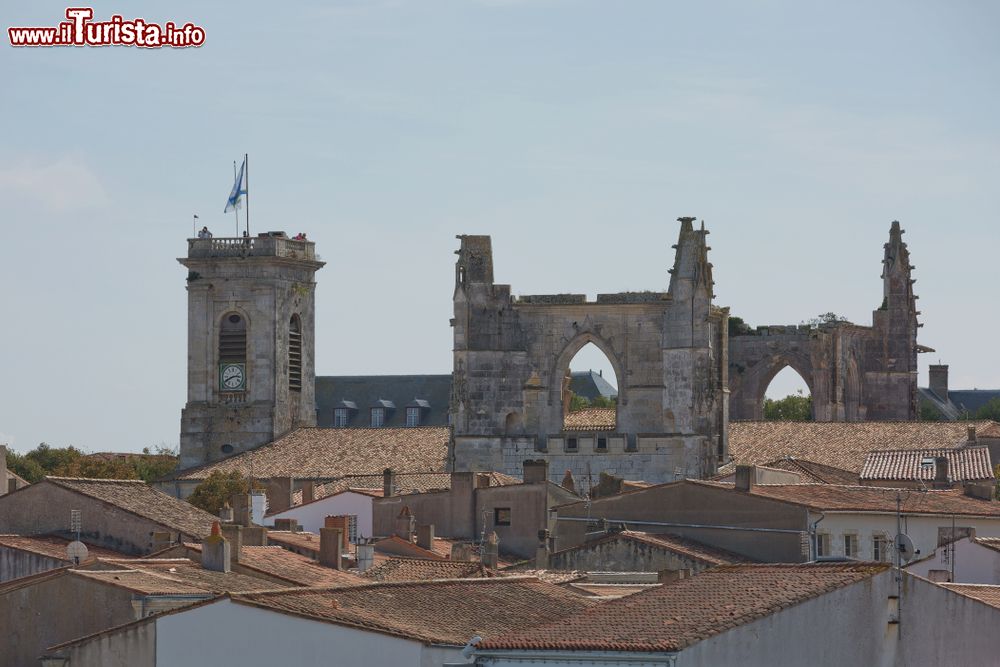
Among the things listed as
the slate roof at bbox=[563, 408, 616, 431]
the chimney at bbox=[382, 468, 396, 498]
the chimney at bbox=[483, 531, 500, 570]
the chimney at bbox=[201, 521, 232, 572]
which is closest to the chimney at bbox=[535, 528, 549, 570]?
the chimney at bbox=[483, 531, 500, 570]

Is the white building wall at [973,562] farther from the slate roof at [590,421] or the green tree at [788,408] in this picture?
the green tree at [788,408]

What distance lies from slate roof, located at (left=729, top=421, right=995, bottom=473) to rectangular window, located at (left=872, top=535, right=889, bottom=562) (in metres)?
22.9

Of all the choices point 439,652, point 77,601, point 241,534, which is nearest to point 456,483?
point 241,534

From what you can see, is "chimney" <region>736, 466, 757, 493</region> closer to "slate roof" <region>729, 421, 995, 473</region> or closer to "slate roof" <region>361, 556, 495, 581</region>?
"slate roof" <region>361, 556, 495, 581</region>

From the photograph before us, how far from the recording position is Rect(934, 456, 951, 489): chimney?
206 feet

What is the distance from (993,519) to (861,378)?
41.5 m

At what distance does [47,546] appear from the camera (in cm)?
4500

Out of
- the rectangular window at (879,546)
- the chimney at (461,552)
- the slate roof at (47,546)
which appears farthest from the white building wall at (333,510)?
the slate roof at (47,546)

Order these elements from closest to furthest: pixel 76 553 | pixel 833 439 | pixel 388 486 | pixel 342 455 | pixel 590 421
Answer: pixel 76 553, pixel 388 486, pixel 590 421, pixel 833 439, pixel 342 455

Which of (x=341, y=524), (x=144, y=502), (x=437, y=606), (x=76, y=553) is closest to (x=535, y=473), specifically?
(x=341, y=524)

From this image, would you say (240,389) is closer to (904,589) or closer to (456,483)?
(456,483)

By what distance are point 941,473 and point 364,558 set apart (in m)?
22.7

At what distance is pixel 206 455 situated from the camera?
9481 cm

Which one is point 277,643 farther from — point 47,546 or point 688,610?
point 47,546
